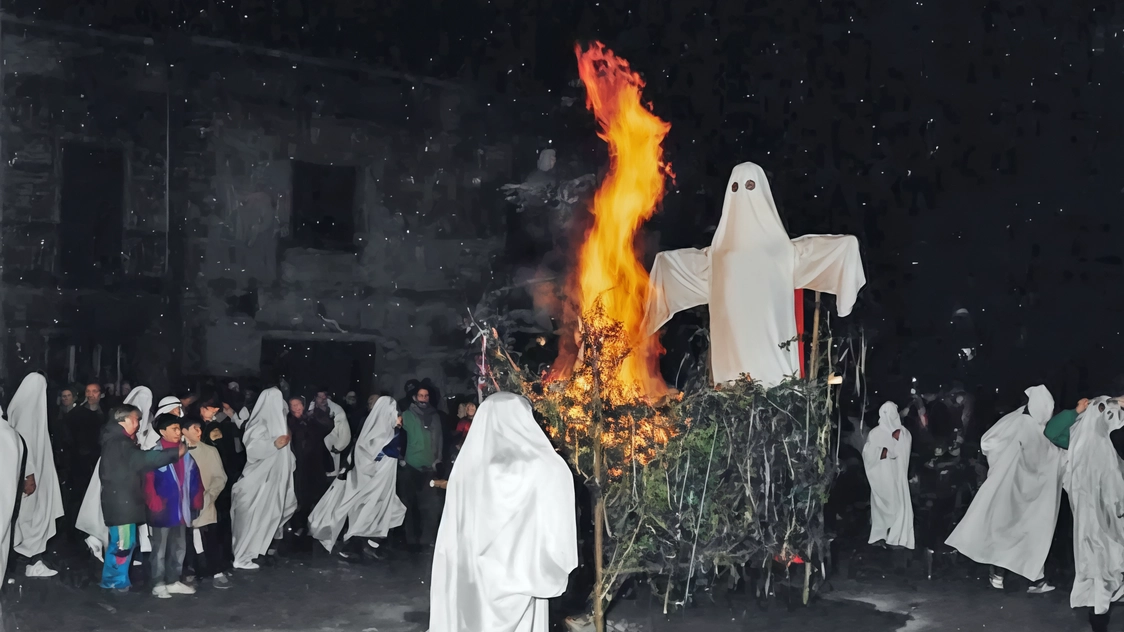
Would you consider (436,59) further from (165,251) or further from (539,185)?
(165,251)

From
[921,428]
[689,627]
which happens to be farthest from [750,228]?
[921,428]

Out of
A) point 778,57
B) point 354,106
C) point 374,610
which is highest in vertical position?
point 778,57

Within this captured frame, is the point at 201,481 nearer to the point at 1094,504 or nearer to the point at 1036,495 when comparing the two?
the point at 1094,504

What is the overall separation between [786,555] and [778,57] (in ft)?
23.7

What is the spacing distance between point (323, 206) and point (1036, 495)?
8.12 m

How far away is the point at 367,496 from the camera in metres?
9.40

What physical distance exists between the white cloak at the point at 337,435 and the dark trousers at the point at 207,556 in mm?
1541

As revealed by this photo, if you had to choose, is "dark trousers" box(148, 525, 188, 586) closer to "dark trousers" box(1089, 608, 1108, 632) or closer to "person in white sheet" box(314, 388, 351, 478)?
"person in white sheet" box(314, 388, 351, 478)

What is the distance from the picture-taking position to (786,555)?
668cm

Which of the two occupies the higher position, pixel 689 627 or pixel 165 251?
pixel 165 251

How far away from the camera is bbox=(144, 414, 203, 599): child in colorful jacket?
24.1 feet

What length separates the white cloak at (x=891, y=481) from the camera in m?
9.55

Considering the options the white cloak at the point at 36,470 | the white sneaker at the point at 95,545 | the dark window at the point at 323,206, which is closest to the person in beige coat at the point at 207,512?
the white sneaker at the point at 95,545

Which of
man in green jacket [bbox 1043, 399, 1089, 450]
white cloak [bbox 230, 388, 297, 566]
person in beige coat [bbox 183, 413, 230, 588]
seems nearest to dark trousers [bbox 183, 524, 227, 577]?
person in beige coat [bbox 183, 413, 230, 588]
